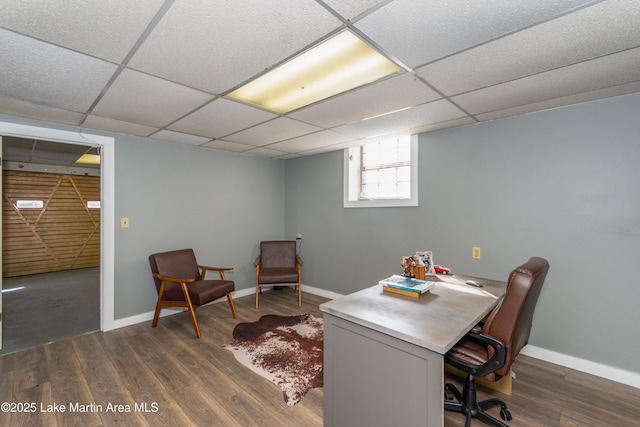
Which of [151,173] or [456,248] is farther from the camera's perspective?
[151,173]

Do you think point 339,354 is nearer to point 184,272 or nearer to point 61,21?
point 61,21

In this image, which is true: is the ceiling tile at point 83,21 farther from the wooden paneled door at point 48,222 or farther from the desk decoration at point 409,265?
the wooden paneled door at point 48,222

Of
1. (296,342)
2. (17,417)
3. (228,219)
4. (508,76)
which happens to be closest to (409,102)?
(508,76)

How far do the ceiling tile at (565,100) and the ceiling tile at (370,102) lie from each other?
87 cm

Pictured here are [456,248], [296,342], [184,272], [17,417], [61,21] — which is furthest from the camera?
[184,272]

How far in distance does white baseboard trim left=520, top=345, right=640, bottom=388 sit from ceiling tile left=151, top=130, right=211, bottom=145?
4368 millimetres

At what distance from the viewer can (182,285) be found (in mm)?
3023

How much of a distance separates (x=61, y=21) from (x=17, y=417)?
2.52m

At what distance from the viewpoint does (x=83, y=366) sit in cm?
242

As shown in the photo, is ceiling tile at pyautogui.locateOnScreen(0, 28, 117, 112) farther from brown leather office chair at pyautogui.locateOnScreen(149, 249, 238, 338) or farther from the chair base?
the chair base

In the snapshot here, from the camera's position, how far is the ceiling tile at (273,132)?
2882 millimetres

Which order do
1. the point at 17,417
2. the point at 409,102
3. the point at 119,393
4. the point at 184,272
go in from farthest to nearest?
1. the point at 184,272
2. the point at 409,102
3. the point at 119,393
4. the point at 17,417

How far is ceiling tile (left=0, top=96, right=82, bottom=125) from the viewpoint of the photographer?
2314 millimetres

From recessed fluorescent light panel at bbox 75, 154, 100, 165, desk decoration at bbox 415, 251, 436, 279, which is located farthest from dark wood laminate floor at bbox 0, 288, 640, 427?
recessed fluorescent light panel at bbox 75, 154, 100, 165
